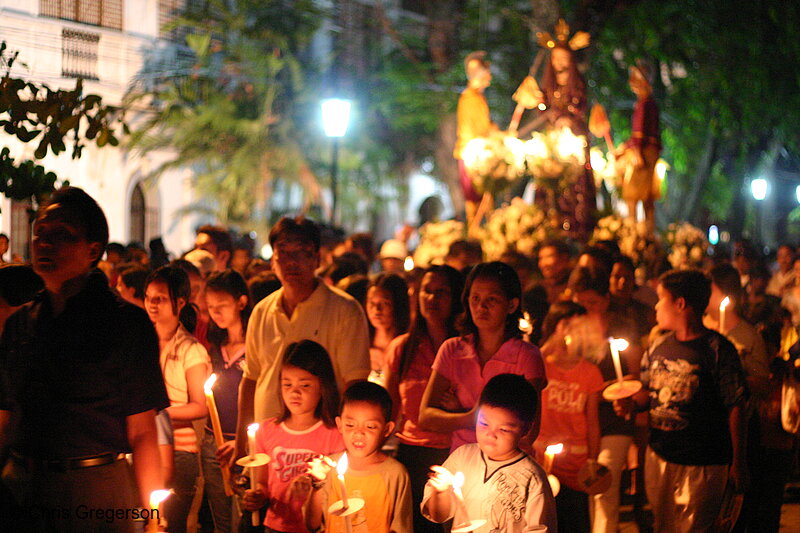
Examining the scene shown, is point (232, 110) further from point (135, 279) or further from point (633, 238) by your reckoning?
point (135, 279)

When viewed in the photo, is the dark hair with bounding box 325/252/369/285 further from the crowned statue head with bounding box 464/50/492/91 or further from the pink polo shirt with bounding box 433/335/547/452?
the crowned statue head with bounding box 464/50/492/91

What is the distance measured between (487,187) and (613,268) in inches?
237

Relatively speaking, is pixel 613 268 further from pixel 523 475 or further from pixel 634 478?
pixel 523 475

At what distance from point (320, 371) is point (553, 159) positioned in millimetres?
8708

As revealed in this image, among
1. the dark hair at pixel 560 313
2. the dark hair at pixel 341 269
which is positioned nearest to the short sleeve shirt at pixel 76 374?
the dark hair at pixel 560 313

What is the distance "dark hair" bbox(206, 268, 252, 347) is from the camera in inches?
253

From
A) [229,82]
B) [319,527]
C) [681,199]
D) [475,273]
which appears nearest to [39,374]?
[319,527]

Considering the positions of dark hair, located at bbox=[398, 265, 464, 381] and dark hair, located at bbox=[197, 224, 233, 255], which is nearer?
dark hair, located at bbox=[398, 265, 464, 381]

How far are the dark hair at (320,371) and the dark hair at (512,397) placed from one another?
1000 millimetres

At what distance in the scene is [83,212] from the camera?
12.9 ft

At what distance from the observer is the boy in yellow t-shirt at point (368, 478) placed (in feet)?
15.0

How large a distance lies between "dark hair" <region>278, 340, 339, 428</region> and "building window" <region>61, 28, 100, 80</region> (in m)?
9.56

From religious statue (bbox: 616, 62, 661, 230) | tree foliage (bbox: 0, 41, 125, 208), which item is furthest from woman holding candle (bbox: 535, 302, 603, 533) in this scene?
religious statue (bbox: 616, 62, 661, 230)

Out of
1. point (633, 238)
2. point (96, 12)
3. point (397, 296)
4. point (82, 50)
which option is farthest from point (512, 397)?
point (96, 12)
